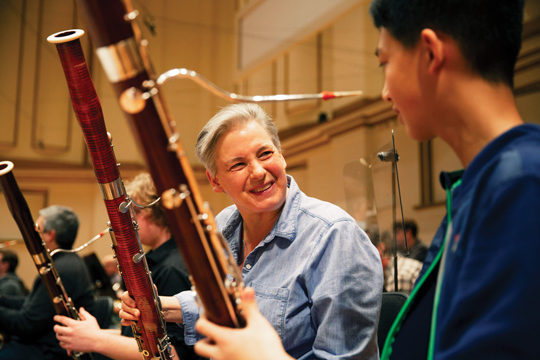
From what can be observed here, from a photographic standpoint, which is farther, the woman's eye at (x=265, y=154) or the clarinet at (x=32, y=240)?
the clarinet at (x=32, y=240)

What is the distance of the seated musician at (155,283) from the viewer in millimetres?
1846

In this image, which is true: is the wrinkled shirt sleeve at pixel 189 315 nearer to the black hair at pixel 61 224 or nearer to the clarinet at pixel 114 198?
the clarinet at pixel 114 198

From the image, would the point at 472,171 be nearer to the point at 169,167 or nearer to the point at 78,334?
the point at 169,167

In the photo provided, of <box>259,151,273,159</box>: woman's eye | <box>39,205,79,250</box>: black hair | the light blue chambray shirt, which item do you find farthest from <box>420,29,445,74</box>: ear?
<box>39,205,79,250</box>: black hair

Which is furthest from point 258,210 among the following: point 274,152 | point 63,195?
point 63,195

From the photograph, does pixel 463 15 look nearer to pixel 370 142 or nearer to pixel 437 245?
pixel 437 245

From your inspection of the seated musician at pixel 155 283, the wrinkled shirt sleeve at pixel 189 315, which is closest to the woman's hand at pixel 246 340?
the wrinkled shirt sleeve at pixel 189 315

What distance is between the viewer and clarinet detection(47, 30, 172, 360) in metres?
1.22

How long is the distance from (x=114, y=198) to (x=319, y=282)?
2.09 ft

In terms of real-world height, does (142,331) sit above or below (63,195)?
above

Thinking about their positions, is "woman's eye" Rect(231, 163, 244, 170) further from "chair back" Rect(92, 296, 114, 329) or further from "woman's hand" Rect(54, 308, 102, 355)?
"chair back" Rect(92, 296, 114, 329)

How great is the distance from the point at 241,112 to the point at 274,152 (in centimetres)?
17

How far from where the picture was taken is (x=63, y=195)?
8.76m

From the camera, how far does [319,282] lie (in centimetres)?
125
